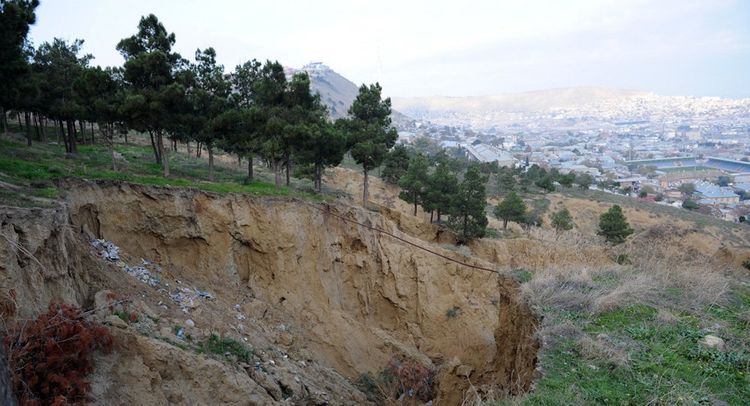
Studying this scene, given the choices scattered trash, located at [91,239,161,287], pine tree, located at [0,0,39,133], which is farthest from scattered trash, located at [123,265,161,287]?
pine tree, located at [0,0,39,133]

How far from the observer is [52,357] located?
770 centimetres

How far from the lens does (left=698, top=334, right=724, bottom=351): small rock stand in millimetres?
9266

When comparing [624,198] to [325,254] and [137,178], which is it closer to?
[325,254]

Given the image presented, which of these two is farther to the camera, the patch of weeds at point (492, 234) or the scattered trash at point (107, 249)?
the patch of weeds at point (492, 234)

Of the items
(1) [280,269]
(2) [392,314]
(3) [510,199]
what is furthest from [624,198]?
(1) [280,269]

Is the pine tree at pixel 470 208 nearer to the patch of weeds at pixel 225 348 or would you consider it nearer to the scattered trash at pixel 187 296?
the scattered trash at pixel 187 296

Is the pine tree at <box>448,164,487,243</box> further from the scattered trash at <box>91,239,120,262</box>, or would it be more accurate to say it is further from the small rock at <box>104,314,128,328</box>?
the small rock at <box>104,314,128,328</box>

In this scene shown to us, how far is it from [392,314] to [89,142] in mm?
32898

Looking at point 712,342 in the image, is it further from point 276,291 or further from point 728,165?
point 728,165

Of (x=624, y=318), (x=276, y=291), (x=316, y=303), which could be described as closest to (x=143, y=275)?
(x=276, y=291)

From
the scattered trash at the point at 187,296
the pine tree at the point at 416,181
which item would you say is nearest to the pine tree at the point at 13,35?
the scattered trash at the point at 187,296

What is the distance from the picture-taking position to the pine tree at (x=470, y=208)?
101 feet

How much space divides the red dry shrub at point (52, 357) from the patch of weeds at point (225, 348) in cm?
290

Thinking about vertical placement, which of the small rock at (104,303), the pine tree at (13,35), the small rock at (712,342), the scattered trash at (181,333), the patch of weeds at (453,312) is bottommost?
the patch of weeds at (453,312)
